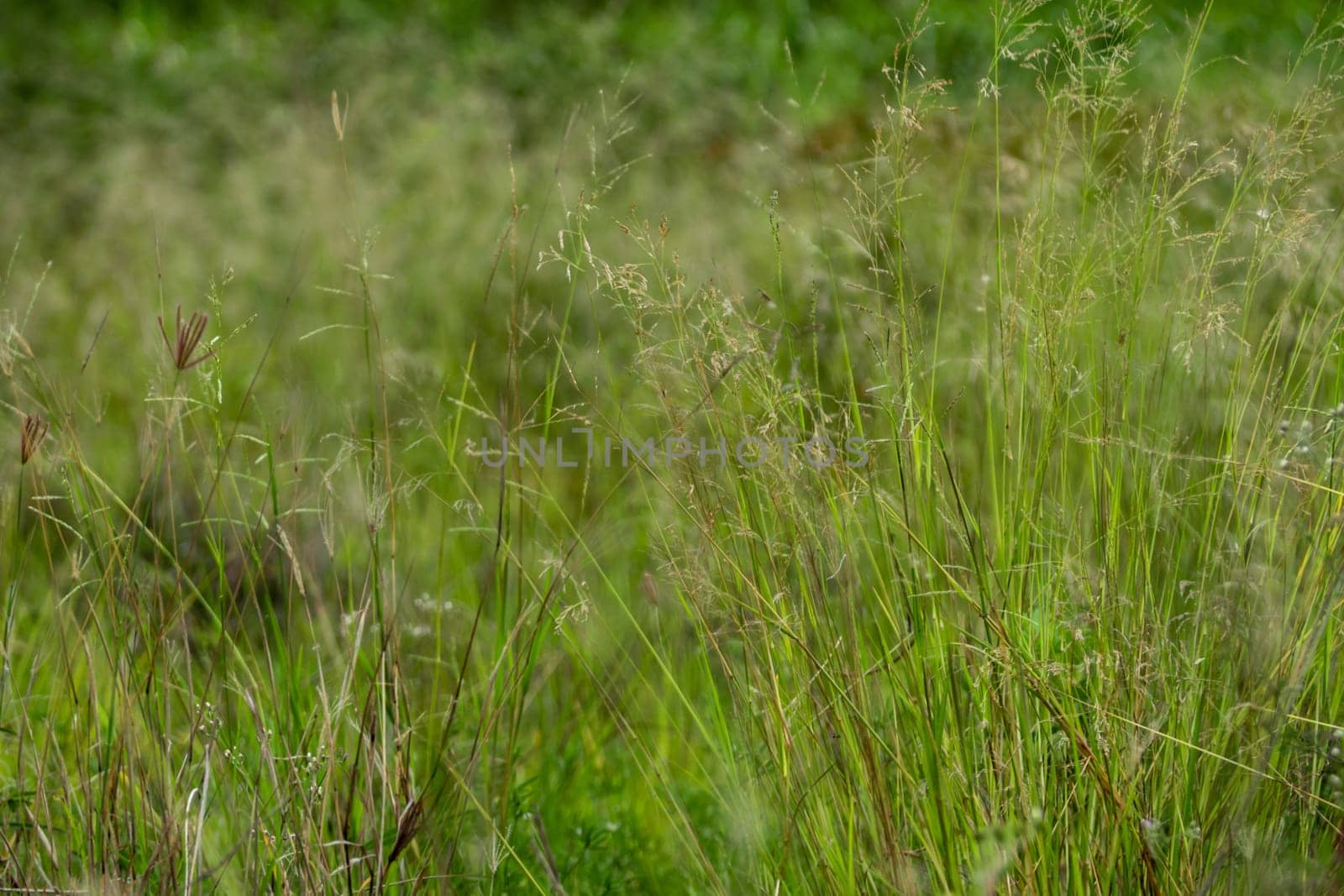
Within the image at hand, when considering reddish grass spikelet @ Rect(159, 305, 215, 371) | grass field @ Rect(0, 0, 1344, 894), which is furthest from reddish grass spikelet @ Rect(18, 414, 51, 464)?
reddish grass spikelet @ Rect(159, 305, 215, 371)

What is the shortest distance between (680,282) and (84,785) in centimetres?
87

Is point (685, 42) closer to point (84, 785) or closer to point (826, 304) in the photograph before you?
point (826, 304)

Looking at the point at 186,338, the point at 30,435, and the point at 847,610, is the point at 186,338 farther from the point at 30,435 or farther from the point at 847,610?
the point at 847,610

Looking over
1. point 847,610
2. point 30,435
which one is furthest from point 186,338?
point 847,610

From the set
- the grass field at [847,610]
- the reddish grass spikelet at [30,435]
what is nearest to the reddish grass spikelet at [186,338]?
the grass field at [847,610]

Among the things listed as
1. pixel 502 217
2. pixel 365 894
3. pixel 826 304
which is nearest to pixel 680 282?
pixel 365 894

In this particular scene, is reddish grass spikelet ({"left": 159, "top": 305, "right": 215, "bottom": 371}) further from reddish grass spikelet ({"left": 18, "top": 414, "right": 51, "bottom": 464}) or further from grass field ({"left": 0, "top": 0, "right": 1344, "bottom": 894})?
reddish grass spikelet ({"left": 18, "top": 414, "right": 51, "bottom": 464})

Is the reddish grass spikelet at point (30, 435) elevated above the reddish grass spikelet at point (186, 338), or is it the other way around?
the reddish grass spikelet at point (186, 338)

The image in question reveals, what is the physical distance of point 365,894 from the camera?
4.87 ft

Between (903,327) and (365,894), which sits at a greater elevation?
(903,327)

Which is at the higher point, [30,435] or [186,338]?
[186,338]

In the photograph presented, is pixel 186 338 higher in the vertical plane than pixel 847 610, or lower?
higher

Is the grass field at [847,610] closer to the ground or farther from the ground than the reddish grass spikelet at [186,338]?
closer to the ground

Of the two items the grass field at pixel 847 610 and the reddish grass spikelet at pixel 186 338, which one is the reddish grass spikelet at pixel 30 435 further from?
the reddish grass spikelet at pixel 186 338
